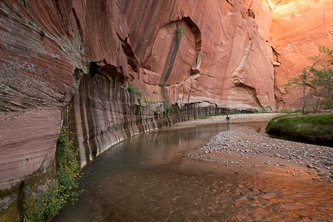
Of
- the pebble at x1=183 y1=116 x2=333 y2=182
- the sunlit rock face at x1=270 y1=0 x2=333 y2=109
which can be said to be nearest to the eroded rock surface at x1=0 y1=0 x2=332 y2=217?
the pebble at x1=183 y1=116 x2=333 y2=182

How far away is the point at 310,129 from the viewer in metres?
11.5

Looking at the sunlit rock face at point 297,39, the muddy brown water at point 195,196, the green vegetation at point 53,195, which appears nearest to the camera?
the green vegetation at point 53,195

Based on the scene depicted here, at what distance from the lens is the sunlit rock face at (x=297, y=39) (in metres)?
48.2

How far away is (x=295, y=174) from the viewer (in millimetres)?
6422

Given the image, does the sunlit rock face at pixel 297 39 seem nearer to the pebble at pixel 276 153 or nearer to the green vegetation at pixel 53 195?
the pebble at pixel 276 153

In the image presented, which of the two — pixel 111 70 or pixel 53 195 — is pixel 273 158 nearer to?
pixel 53 195

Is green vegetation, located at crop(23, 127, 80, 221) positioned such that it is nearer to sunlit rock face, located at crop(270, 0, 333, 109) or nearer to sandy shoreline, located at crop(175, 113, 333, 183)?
sandy shoreline, located at crop(175, 113, 333, 183)

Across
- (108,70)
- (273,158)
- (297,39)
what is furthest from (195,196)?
(297,39)

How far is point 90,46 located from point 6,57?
19.0 feet

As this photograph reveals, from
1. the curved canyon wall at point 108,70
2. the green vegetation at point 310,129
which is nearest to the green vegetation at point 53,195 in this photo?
the curved canyon wall at point 108,70

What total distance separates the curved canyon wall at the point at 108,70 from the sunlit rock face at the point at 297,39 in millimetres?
12190

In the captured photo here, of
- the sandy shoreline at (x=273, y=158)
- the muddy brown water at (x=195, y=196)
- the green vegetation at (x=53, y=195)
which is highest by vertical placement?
the green vegetation at (x=53, y=195)

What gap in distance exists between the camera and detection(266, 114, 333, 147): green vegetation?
10.5 meters

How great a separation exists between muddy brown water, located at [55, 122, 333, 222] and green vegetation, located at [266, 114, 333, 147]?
6.40 meters
